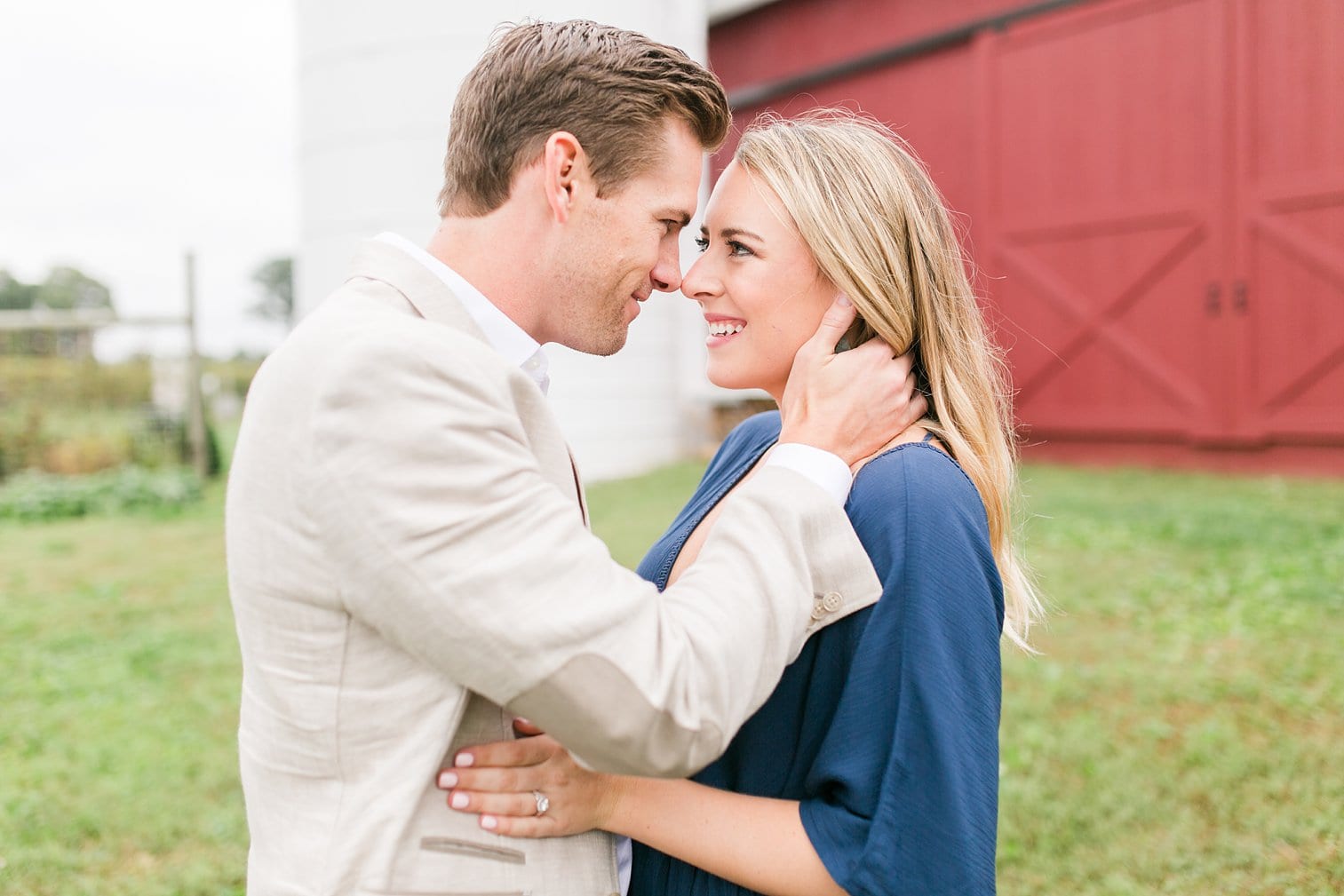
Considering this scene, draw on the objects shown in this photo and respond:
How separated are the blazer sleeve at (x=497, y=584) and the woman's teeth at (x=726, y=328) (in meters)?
0.97

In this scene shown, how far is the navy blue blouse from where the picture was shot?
1.50 m

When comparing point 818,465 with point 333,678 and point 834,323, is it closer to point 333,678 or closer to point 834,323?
point 834,323

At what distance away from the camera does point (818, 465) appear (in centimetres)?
157

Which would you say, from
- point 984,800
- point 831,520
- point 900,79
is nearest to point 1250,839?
point 984,800

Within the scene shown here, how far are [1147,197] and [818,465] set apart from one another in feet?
29.5

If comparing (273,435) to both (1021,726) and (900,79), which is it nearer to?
(1021,726)

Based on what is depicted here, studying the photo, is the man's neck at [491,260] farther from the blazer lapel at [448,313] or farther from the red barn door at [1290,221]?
the red barn door at [1290,221]

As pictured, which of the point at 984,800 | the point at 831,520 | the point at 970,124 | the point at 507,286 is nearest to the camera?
the point at 831,520

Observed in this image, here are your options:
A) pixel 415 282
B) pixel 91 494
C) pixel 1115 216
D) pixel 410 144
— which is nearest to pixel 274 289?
pixel 91 494

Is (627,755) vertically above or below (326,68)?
below

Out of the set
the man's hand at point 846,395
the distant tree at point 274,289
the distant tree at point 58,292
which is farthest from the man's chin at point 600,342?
the distant tree at point 274,289

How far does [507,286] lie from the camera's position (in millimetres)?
1745

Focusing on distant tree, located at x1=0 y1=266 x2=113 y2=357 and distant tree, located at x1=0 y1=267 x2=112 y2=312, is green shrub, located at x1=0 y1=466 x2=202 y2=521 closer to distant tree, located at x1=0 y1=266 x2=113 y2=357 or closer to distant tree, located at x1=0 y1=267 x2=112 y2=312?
distant tree, located at x1=0 y1=266 x2=113 y2=357

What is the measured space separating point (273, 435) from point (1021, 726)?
147 inches
